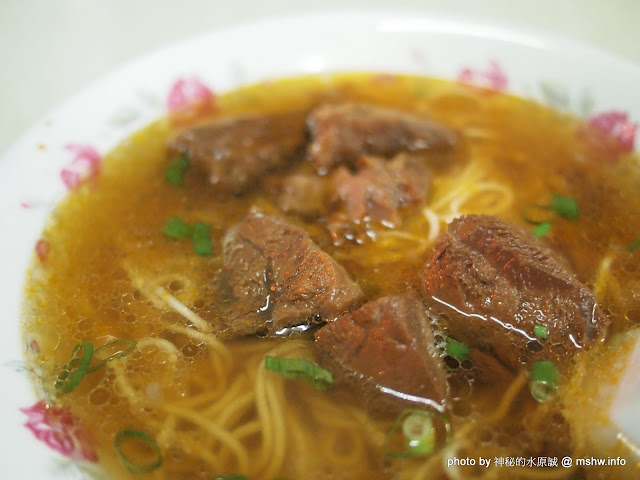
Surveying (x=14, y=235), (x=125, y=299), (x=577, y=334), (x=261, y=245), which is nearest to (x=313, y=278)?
(x=261, y=245)

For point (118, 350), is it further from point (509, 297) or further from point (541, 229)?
point (541, 229)

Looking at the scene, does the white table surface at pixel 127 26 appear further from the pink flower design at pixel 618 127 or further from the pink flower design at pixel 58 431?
the pink flower design at pixel 58 431

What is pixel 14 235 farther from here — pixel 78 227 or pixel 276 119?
pixel 276 119

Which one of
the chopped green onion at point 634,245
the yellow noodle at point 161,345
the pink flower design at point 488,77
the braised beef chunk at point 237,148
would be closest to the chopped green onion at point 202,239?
the braised beef chunk at point 237,148

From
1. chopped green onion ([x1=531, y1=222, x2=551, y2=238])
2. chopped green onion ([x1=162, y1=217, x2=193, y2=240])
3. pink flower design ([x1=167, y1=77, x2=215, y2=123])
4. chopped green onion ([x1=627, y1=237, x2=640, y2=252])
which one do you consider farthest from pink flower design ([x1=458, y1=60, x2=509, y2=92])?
chopped green onion ([x1=162, y1=217, x2=193, y2=240])

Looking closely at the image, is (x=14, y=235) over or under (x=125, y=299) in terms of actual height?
over

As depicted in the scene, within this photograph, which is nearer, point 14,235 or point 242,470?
point 242,470
